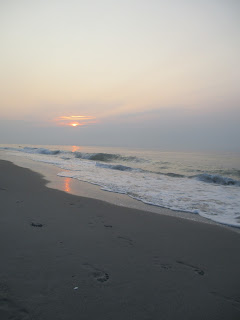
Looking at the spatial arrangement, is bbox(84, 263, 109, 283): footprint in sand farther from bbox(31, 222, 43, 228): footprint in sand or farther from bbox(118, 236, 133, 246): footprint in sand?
bbox(31, 222, 43, 228): footprint in sand

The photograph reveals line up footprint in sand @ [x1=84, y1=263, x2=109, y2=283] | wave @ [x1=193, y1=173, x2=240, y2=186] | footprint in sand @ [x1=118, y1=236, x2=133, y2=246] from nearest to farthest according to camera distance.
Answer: footprint in sand @ [x1=84, y1=263, x2=109, y2=283]
footprint in sand @ [x1=118, y1=236, x2=133, y2=246]
wave @ [x1=193, y1=173, x2=240, y2=186]

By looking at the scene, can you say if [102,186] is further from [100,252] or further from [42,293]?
[42,293]

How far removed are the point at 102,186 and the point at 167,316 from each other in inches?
287

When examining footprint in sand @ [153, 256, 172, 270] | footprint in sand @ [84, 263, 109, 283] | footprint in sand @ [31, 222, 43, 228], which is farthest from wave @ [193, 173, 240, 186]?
footprint in sand @ [84, 263, 109, 283]

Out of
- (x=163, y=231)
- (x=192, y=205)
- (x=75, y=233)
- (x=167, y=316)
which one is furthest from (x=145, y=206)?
(x=167, y=316)

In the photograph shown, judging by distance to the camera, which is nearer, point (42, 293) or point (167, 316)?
point (167, 316)

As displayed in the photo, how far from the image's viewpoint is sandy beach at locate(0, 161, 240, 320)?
6.74 feet

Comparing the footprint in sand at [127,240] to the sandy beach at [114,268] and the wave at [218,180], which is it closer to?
the sandy beach at [114,268]

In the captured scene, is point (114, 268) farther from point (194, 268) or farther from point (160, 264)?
point (194, 268)

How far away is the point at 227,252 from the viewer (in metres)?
3.48

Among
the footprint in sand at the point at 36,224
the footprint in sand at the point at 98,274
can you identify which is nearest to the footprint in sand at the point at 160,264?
the footprint in sand at the point at 98,274

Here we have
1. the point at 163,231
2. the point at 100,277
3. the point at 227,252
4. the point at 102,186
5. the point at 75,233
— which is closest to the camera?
the point at 100,277

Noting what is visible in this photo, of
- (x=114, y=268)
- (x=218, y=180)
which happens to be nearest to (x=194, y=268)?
(x=114, y=268)

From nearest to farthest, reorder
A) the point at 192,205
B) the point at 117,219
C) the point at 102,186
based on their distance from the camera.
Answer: the point at 117,219 → the point at 192,205 → the point at 102,186
